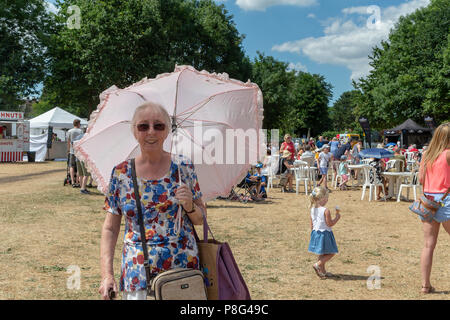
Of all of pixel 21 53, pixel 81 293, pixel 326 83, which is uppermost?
pixel 326 83

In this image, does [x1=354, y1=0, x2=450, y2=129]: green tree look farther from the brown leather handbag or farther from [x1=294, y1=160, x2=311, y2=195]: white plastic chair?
the brown leather handbag

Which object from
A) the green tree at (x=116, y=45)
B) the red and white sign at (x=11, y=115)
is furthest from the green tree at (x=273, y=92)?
the red and white sign at (x=11, y=115)

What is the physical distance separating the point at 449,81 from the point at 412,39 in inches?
242

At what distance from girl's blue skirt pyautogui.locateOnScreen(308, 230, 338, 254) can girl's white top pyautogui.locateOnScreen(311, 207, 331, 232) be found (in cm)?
5

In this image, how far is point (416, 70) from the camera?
3709 centimetres

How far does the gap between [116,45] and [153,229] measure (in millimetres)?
29516

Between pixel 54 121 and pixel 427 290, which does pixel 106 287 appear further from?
pixel 54 121

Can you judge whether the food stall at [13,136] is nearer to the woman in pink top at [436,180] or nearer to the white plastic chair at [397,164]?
the white plastic chair at [397,164]

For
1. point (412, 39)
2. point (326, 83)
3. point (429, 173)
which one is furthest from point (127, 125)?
point (326, 83)

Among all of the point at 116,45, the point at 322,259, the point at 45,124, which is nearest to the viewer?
the point at 322,259

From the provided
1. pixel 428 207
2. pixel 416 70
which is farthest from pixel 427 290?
pixel 416 70
